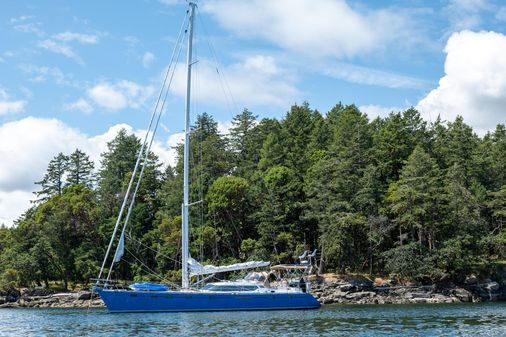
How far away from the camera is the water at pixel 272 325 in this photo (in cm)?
2683

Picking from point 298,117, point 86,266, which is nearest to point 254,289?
point 86,266

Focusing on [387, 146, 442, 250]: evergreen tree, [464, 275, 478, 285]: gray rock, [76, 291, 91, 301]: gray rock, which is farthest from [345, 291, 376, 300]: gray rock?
[76, 291, 91, 301]: gray rock

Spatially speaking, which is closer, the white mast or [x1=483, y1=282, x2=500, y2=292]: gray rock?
the white mast

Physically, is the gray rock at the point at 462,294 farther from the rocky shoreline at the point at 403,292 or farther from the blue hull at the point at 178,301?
the blue hull at the point at 178,301

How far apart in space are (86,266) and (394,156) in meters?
39.9

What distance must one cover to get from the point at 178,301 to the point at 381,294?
2620cm

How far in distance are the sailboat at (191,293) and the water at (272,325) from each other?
0.95 m

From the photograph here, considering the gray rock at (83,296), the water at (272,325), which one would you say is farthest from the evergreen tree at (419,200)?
the gray rock at (83,296)

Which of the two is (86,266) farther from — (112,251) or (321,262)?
(321,262)

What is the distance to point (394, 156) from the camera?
73.1m

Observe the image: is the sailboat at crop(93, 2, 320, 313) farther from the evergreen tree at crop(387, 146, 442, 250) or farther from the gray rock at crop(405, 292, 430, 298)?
the evergreen tree at crop(387, 146, 442, 250)

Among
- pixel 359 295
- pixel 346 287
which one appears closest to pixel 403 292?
pixel 359 295

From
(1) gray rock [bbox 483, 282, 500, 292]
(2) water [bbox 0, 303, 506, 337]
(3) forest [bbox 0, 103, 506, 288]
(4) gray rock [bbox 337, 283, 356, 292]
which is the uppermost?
(3) forest [bbox 0, 103, 506, 288]

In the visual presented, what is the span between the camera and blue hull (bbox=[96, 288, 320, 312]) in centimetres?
3781
